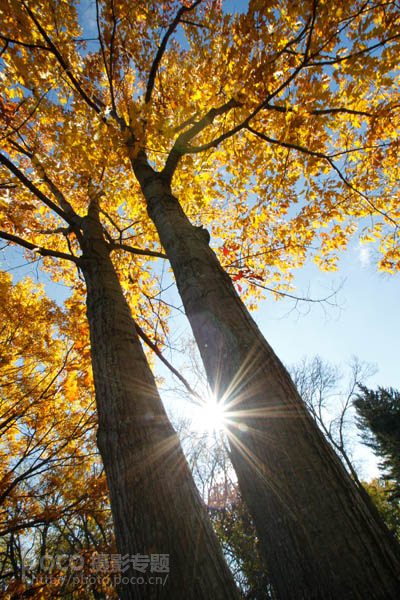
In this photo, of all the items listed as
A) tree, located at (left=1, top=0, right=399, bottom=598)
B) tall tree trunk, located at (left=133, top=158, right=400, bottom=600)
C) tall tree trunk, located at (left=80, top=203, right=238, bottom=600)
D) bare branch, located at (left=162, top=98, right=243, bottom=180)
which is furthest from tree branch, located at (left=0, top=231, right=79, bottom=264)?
tall tree trunk, located at (left=133, top=158, right=400, bottom=600)

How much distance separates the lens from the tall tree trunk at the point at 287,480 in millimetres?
854

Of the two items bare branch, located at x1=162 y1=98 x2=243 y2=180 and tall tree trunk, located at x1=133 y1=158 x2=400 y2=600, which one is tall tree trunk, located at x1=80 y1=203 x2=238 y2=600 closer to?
tall tree trunk, located at x1=133 y1=158 x2=400 y2=600

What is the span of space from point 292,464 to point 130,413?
1.02 metres

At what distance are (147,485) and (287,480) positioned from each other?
754 millimetres

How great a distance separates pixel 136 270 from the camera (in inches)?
216

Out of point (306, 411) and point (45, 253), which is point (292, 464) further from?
point (45, 253)

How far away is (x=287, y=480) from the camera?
103cm

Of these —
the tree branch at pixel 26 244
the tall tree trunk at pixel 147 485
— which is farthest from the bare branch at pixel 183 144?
the tall tree trunk at pixel 147 485

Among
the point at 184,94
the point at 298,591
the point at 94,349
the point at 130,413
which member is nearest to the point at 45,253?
the point at 94,349

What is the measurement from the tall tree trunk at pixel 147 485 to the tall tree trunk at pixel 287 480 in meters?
0.35

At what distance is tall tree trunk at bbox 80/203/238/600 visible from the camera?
3.64ft

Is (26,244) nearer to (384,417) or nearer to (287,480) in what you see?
(287,480)

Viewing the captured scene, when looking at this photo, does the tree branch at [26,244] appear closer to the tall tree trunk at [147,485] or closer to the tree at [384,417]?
the tall tree trunk at [147,485]

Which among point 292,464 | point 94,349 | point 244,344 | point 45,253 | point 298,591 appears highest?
point 45,253
